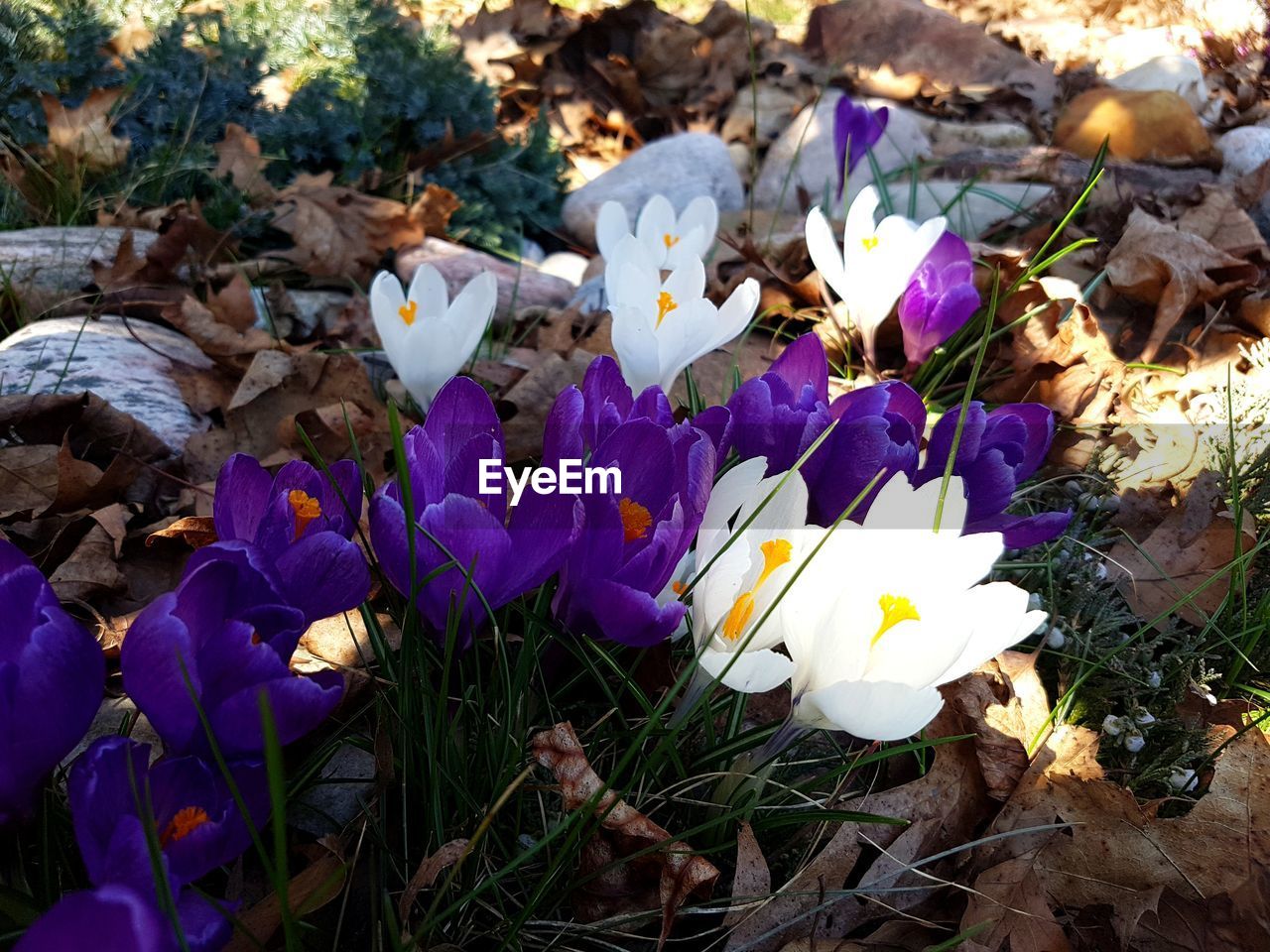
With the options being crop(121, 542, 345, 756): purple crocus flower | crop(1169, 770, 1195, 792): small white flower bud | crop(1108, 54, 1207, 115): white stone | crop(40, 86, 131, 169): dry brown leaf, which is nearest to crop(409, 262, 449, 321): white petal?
crop(121, 542, 345, 756): purple crocus flower

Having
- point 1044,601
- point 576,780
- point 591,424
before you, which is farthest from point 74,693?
point 1044,601

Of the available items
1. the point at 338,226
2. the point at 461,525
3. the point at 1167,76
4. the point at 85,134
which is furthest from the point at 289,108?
the point at 1167,76

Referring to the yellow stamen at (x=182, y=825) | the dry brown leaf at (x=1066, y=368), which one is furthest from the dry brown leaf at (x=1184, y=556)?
the yellow stamen at (x=182, y=825)

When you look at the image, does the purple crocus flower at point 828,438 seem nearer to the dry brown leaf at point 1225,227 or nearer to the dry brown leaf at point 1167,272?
the dry brown leaf at point 1167,272

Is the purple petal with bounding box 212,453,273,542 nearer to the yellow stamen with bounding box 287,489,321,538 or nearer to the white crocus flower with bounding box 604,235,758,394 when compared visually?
the yellow stamen with bounding box 287,489,321,538

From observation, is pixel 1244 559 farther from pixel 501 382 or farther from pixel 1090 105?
pixel 1090 105

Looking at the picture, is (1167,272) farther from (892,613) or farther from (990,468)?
(892,613)
